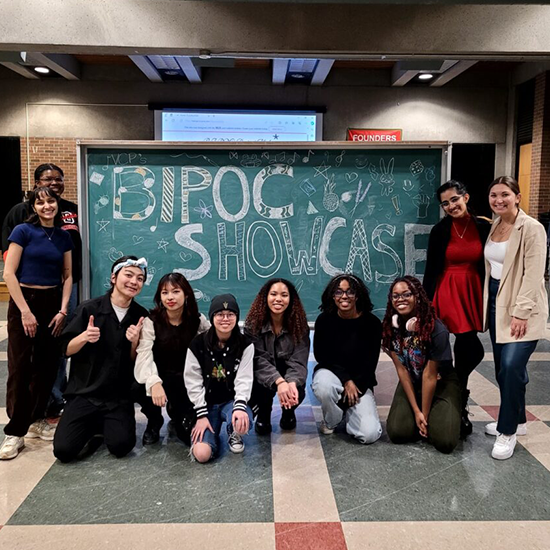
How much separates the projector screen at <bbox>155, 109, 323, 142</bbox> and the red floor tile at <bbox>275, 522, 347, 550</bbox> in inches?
317

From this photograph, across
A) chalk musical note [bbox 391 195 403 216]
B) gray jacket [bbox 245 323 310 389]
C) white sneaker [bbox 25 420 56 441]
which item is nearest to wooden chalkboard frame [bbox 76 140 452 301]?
chalk musical note [bbox 391 195 403 216]

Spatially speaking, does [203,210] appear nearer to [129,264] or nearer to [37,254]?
[129,264]

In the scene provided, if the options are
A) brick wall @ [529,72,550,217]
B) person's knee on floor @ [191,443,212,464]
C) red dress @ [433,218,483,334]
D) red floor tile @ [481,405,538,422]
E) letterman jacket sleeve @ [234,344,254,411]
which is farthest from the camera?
brick wall @ [529,72,550,217]

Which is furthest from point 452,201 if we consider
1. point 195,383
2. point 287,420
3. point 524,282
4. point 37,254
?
point 37,254

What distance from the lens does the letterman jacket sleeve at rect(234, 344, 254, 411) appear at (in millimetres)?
2604

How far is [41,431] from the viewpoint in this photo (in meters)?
2.85

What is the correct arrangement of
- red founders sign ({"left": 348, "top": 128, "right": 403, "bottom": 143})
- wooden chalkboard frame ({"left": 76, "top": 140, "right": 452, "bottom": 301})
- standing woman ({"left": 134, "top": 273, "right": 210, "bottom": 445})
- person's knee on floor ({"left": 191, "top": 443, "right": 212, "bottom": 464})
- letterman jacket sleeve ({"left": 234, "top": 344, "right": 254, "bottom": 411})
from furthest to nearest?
red founders sign ({"left": 348, "top": 128, "right": 403, "bottom": 143})
wooden chalkboard frame ({"left": 76, "top": 140, "right": 452, "bottom": 301})
standing woman ({"left": 134, "top": 273, "right": 210, "bottom": 445})
letterman jacket sleeve ({"left": 234, "top": 344, "right": 254, "bottom": 411})
person's knee on floor ({"left": 191, "top": 443, "right": 212, "bottom": 464})

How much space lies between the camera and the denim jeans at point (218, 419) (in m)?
2.58

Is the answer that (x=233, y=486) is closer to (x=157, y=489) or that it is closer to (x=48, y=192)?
(x=157, y=489)

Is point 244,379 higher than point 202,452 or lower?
higher

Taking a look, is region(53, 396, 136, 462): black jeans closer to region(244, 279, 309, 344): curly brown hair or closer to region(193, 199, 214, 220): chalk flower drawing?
region(244, 279, 309, 344): curly brown hair

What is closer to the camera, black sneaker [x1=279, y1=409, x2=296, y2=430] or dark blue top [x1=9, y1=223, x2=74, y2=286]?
dark blue top [x1=9, y1=223, x2=74, y2=286]

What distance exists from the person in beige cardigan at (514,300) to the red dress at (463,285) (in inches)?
6.8

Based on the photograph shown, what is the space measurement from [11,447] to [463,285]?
2508mm
